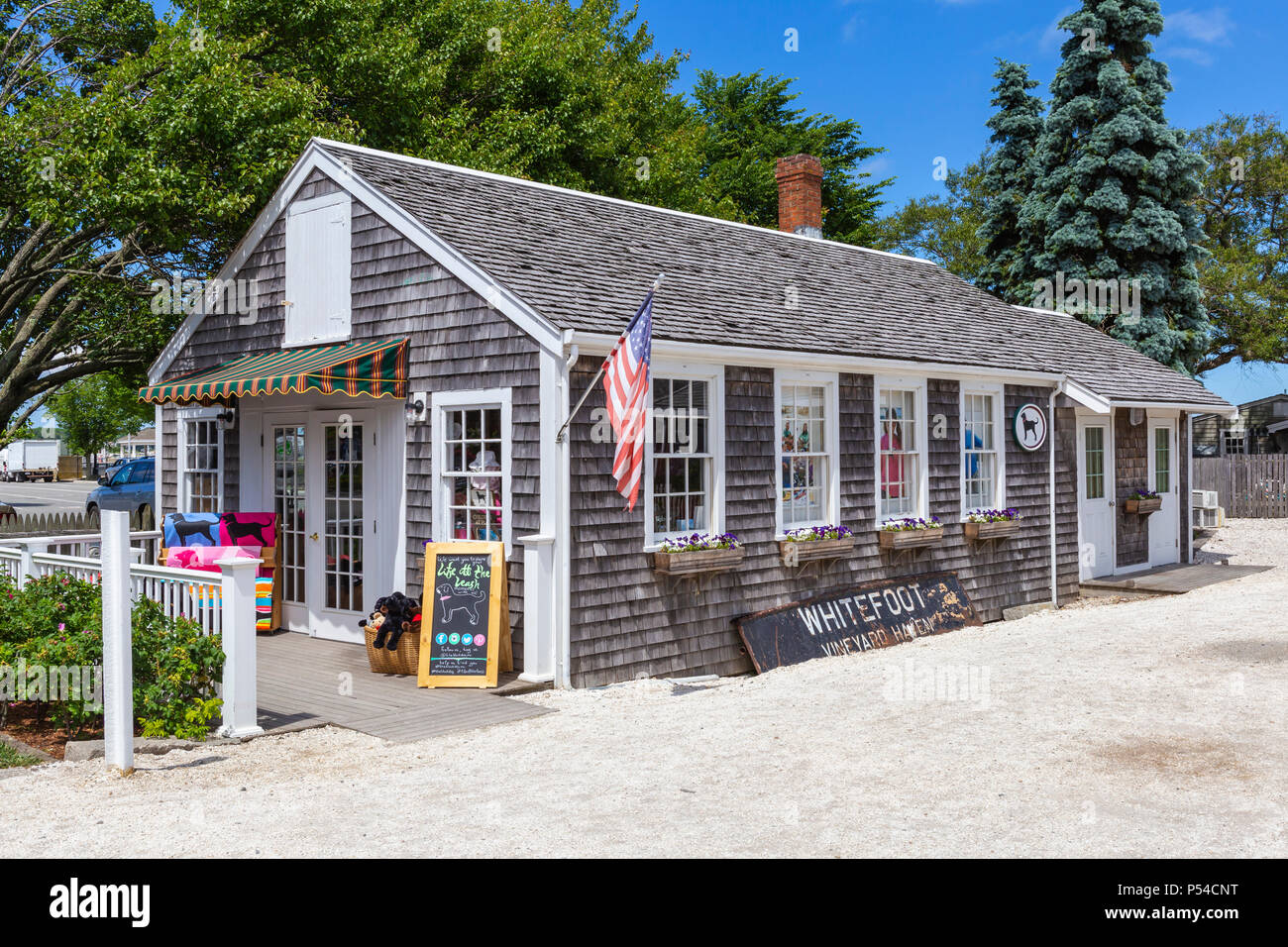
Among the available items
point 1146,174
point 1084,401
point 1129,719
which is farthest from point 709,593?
point 1146,174

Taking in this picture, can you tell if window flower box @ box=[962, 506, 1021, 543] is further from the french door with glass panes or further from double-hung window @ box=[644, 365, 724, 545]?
the french door with glass panes

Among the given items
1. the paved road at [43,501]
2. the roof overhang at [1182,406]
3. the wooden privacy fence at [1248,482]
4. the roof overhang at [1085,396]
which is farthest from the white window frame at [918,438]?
the paved road at [43,501]

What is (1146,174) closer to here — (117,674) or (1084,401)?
(1084,401)

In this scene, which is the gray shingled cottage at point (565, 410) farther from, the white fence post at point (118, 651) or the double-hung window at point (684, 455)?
the white fence post at point (118, 651)

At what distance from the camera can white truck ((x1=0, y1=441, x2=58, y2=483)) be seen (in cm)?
7406

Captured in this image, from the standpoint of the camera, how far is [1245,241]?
38.5 meters

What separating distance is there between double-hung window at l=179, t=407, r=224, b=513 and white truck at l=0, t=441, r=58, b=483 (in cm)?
6965

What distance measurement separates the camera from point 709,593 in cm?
1042

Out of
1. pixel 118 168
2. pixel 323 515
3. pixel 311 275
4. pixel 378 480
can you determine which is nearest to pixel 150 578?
pixel 378 480

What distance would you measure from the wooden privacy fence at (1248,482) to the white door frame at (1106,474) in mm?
15990

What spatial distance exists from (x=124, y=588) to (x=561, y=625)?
3591mm

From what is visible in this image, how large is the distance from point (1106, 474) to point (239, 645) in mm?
14324

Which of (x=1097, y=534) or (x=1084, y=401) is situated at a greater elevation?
(x=1084, y=401)

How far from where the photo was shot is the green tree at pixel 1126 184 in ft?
84.7
